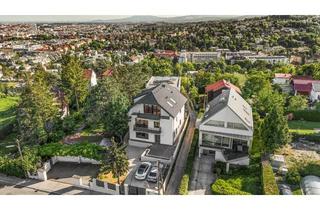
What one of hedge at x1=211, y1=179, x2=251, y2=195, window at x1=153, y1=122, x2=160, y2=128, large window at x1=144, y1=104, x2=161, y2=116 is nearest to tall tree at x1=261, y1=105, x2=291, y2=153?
hedge at x1=211, y1=179, x2=251, y2=195

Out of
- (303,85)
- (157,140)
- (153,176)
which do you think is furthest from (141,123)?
(303,85)

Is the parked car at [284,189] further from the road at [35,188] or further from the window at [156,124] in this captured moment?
the road at [35,188]

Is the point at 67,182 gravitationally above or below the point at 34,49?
below

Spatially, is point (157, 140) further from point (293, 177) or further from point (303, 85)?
point (303, 85)

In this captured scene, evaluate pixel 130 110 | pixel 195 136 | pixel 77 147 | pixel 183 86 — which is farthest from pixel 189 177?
pixel 183 86

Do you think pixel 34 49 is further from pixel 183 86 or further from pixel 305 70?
pixel 305 70

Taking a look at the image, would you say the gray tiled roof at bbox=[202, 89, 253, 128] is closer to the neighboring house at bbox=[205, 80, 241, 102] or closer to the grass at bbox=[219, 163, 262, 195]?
the grass at bbox=[219, 163, 262, 195]
